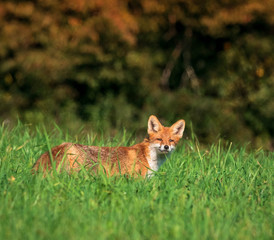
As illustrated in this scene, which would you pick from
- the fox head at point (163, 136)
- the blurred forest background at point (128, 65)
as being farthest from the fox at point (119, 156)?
the blurred forest background at point (128, 65)

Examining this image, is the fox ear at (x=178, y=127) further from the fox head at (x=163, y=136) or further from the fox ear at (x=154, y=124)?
the fox ear at (x=154, y=124)

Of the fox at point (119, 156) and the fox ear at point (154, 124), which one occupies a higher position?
the fox ear at point (154, 124)

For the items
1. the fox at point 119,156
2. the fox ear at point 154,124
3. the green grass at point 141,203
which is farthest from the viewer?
the fox ear at point 154,124

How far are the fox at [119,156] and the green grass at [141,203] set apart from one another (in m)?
0.22

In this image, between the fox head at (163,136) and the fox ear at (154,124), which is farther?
the fox ear at (154,124)

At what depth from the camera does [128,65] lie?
623 inches

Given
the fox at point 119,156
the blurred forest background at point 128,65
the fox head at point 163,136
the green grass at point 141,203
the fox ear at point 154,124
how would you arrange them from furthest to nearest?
the blurred forest background at point 128,65 < the fox ear at point 154,124 < the fox head at point 163,136 < the fox at point 119,156 < the green grass at point 141,203

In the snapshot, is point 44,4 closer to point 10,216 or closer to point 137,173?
point 137,173

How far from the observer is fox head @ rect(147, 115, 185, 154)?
7594 millimetres

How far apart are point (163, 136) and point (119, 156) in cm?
81

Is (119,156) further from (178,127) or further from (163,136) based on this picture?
(178,127)

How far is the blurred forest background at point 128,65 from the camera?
50.2 feet

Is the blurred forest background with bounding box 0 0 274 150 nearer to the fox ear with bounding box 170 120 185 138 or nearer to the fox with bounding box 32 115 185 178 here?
the fox ear with bounding box 170 120 185 138

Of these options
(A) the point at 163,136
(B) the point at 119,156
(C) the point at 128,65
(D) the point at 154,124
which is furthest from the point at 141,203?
(C) the point at 128,65
